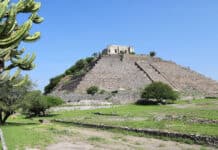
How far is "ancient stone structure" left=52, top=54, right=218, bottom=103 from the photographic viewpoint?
2665 inches

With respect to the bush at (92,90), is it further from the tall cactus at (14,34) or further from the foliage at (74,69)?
the tall cactus at (14,34)

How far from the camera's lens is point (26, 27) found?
14078mm

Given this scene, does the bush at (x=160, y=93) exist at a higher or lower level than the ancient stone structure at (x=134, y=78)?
lower

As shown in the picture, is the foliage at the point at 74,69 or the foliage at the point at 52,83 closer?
the foliage at the point at 52,83

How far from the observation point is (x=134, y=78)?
7525 cm

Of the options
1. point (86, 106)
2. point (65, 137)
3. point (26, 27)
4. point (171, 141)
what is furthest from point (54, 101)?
point (26, 27)

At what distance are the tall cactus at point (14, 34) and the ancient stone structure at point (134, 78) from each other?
4383cm

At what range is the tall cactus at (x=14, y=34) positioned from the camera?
1352 cm

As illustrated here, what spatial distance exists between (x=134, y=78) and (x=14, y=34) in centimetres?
6216

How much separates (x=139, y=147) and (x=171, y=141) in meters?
2.78

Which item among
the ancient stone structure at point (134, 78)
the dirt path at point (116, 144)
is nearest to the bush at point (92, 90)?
the ancient stone structure at point (134, 78)

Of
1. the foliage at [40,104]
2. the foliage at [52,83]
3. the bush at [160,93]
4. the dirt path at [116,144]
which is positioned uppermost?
the foliage at [52,83]

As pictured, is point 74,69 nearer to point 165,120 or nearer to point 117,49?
point 117,49

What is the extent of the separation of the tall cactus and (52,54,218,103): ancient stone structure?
4383cm
